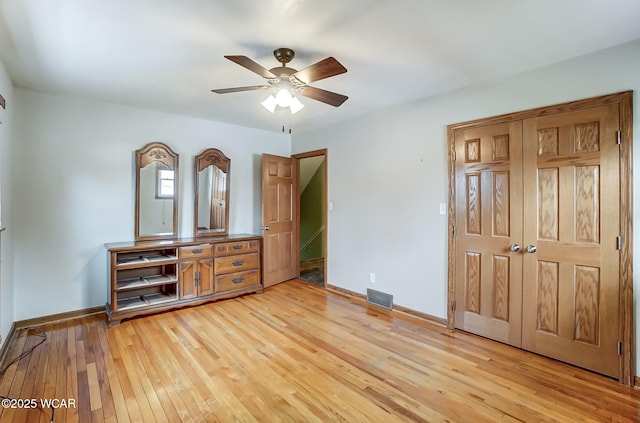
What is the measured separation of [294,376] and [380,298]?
1.71 m

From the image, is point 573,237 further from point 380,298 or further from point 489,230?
point 380,298

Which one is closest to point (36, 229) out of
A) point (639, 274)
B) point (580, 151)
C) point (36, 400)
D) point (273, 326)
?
point (36, 400)

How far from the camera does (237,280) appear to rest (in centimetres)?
398

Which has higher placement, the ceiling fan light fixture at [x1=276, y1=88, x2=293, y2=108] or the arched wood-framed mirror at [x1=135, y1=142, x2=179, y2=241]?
the ceiling fan light fixture at [x1=276, y1=88, x2=293, y2=108]

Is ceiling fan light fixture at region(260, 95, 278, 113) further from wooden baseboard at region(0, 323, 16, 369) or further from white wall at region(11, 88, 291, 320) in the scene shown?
wooden baseboard at region(0, 323, 16, 369)

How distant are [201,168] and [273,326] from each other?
2.31 m

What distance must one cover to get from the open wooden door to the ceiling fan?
206 cm

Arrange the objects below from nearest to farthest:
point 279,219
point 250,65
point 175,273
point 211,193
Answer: point 250,65, point 175,273, point 211,193, point 279,219

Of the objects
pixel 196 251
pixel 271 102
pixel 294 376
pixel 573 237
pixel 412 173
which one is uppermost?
pixel 271 102

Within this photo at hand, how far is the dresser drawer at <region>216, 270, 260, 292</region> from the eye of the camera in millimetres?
3840

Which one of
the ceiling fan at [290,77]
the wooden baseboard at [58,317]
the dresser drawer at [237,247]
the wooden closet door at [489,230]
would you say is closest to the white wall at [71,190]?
the wooden baseboard at [58,317]

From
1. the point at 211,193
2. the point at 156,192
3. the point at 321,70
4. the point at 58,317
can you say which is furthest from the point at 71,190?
the point at 321,70

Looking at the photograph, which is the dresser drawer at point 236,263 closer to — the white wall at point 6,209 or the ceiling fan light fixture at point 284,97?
the white wall at point 6,209

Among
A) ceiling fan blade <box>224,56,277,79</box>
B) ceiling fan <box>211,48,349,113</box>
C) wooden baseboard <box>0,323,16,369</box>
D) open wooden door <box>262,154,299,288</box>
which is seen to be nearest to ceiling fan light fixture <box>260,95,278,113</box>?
ceiling fan <box>211,48,349,113</box>
